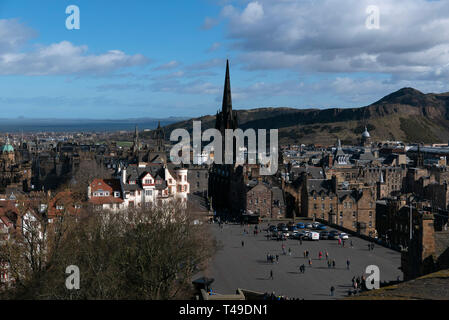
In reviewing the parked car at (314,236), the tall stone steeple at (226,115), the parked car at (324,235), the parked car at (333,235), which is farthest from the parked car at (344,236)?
the tall stone steeple at (226,115)

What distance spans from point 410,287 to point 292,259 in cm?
2692

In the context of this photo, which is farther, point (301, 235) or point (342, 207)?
point (342, 207)

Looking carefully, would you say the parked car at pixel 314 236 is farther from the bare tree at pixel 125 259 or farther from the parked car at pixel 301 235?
the bare tree at pixel 125 259

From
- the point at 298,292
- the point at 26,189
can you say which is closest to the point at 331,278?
the point at 298,292

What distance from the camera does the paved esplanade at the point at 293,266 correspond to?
3347 cm

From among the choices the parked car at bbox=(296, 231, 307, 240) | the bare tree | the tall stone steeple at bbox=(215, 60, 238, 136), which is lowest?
the parked car at bbox=(296, 231, 307, 240)

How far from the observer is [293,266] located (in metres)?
39.4

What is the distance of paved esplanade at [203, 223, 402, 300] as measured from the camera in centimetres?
3347

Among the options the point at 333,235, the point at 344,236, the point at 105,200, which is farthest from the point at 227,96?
the point at 344,236

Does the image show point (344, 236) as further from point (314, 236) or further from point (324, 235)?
point (314, 236)

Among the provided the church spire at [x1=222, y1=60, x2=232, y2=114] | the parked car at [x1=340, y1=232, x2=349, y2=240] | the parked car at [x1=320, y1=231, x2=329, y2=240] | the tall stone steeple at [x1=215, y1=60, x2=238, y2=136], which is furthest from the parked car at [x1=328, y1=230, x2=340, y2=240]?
the church spire at [x1=222, y1=60, x2=232, y2=114]

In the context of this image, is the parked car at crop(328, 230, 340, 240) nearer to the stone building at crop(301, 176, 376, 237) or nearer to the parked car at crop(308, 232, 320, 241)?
the parked car at crop(308, 232, 320, 241)

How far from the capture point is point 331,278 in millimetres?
35781
